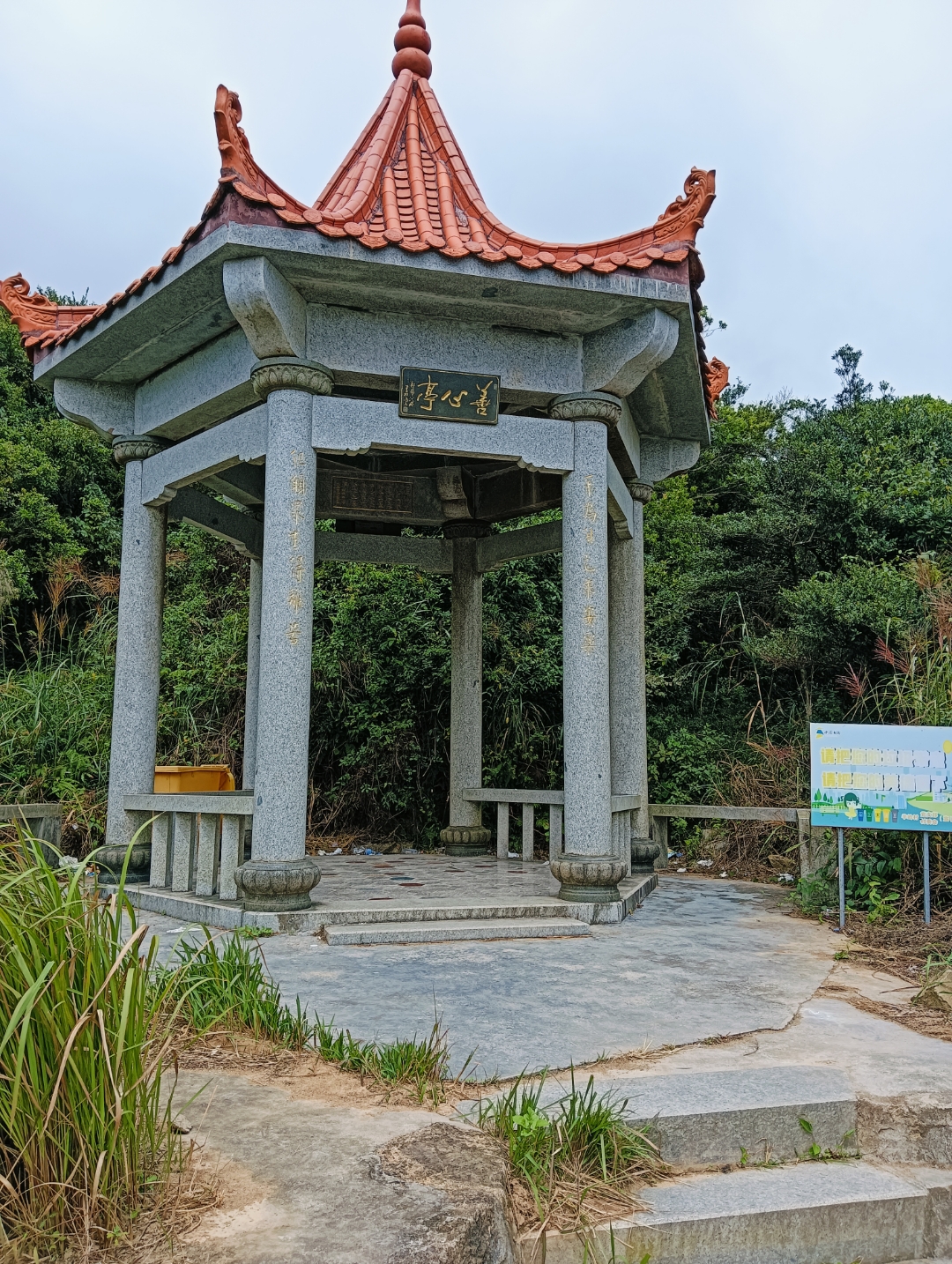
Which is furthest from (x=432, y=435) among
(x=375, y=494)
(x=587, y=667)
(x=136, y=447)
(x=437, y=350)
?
(x=375, y=494)

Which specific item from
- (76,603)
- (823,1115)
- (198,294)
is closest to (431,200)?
(198,294)

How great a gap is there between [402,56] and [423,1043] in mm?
7715

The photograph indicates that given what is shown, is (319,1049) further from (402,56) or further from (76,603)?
(76,603)

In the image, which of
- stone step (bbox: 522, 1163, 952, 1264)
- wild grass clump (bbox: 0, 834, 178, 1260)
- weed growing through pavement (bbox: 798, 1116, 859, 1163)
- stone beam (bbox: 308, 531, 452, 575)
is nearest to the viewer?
wild grass clump (bbox: 0, 834, 178, 1260)

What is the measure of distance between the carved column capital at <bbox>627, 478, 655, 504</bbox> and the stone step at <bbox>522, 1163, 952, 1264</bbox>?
247 inches

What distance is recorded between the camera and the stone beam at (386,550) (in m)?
9.16

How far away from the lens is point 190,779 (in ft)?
26.4

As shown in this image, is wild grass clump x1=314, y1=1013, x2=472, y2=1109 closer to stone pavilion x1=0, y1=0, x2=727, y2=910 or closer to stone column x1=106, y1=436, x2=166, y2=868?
stone pavilion x1=0, y1=0, x2=727, y2=910

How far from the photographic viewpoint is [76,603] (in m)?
14.0

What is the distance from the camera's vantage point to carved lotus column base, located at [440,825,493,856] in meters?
9.57

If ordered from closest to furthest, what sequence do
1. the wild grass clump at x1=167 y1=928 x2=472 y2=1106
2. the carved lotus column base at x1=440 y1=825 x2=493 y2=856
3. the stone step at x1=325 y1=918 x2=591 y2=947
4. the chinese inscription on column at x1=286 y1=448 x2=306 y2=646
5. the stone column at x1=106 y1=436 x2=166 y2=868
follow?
1. the wild grass clump at x1=167 y1=928 x2=472 y2=1106
2. the stone step at x1=325 y1=918 x2=591 y2=947
3. the chinese inscription on column at x1=286 y1=448 x2=306 y2=646
4. the stone column at x1=106 y1=436 x2=166 y2=868
5. the carved lotus column base at x1=440 y1=825 x2=493 y2=856

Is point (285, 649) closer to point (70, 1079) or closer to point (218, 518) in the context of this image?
point (218, 518)

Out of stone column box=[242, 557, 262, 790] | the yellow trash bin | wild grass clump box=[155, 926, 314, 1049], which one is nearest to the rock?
wild grass clump box=[155, 926, 314, 1049]

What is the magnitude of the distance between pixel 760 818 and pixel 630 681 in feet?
5.60
